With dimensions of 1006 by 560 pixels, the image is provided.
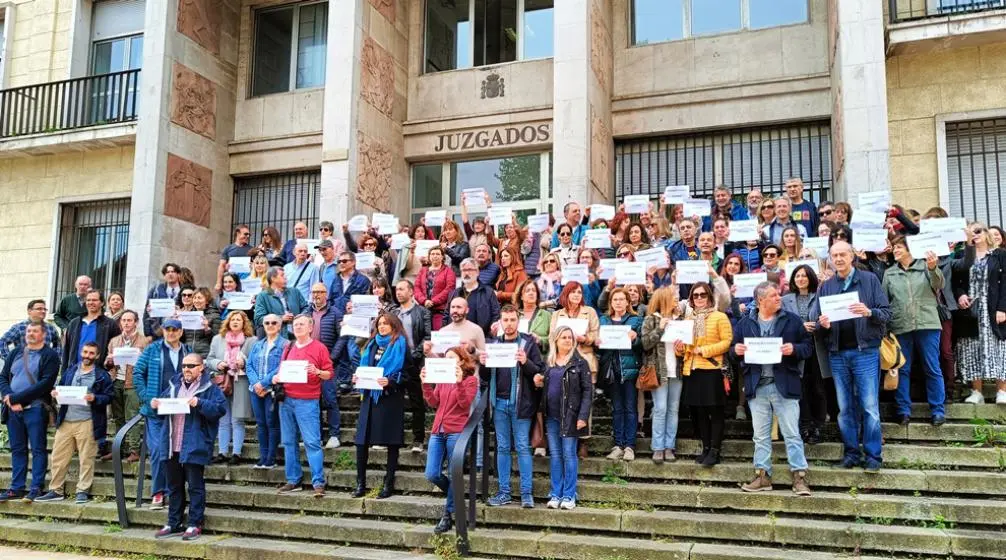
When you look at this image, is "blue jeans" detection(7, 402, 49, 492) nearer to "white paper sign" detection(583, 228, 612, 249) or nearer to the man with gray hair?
"white paper sign" detection(583, 228, 612, 249)

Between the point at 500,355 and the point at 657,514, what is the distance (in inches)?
77.9

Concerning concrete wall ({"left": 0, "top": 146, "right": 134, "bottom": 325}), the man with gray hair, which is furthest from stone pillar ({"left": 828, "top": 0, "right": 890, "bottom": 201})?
concrete wall ({"left": 0, "top": 146, "right": 134, "bottom": 325})

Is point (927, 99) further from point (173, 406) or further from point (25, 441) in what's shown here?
point (25, 441)

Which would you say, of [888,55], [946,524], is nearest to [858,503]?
[946,524]

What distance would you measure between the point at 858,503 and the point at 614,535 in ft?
6.79

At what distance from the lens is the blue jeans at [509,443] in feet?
25.1

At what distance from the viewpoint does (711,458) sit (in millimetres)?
7617

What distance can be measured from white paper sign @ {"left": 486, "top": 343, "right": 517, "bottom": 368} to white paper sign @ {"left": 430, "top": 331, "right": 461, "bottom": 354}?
0.34 metres

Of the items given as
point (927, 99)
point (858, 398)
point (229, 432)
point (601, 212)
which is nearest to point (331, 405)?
point (229, 432)

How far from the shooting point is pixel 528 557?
702 cm

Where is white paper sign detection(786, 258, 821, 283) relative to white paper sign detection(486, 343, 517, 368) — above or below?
above

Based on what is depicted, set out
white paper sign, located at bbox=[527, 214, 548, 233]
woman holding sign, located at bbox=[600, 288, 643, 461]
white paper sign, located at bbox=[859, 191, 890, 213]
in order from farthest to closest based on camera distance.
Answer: white paper sign, located at bbox=[527, 214, 548, 233] → white paper sign, located at bbox=[859, 191, 890, 213] → woman holding sign, located at bbox=[600, 288, 643, 461]

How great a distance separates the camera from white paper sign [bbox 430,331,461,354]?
7.64 m

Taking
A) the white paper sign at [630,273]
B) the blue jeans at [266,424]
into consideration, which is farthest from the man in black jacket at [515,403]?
the blue jeans at [266,424]
